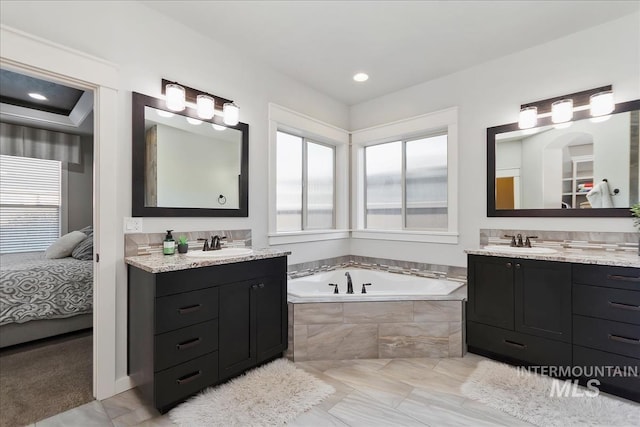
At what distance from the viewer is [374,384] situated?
212 centimetres

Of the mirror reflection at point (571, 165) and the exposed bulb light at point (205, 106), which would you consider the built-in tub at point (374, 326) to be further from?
the exposed bulb light at point (205, 106)

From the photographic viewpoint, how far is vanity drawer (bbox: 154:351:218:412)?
1.76m

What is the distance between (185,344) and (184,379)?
213mm

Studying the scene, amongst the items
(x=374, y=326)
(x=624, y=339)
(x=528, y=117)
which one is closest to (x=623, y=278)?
(x=624, y=339)

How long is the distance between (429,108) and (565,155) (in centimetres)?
135

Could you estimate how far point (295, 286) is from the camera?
10.1 ft

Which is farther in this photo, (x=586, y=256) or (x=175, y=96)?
(x=175, y=96)

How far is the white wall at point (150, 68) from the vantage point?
1840 mm

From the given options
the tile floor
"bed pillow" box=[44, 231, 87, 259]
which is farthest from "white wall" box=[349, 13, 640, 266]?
"bed pillow" box=[44, 231, 87, 259]

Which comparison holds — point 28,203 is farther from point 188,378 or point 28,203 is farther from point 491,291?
point 491,291

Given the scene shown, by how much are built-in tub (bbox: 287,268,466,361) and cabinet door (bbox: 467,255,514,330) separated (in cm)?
14

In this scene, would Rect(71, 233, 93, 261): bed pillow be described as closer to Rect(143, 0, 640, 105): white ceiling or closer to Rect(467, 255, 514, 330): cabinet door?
Rect(143, 0, 640, 105): white ceiling

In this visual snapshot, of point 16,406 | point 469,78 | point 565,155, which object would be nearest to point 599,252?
point 565,155

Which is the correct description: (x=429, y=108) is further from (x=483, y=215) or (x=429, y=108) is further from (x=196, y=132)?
(x=196, y=132)
